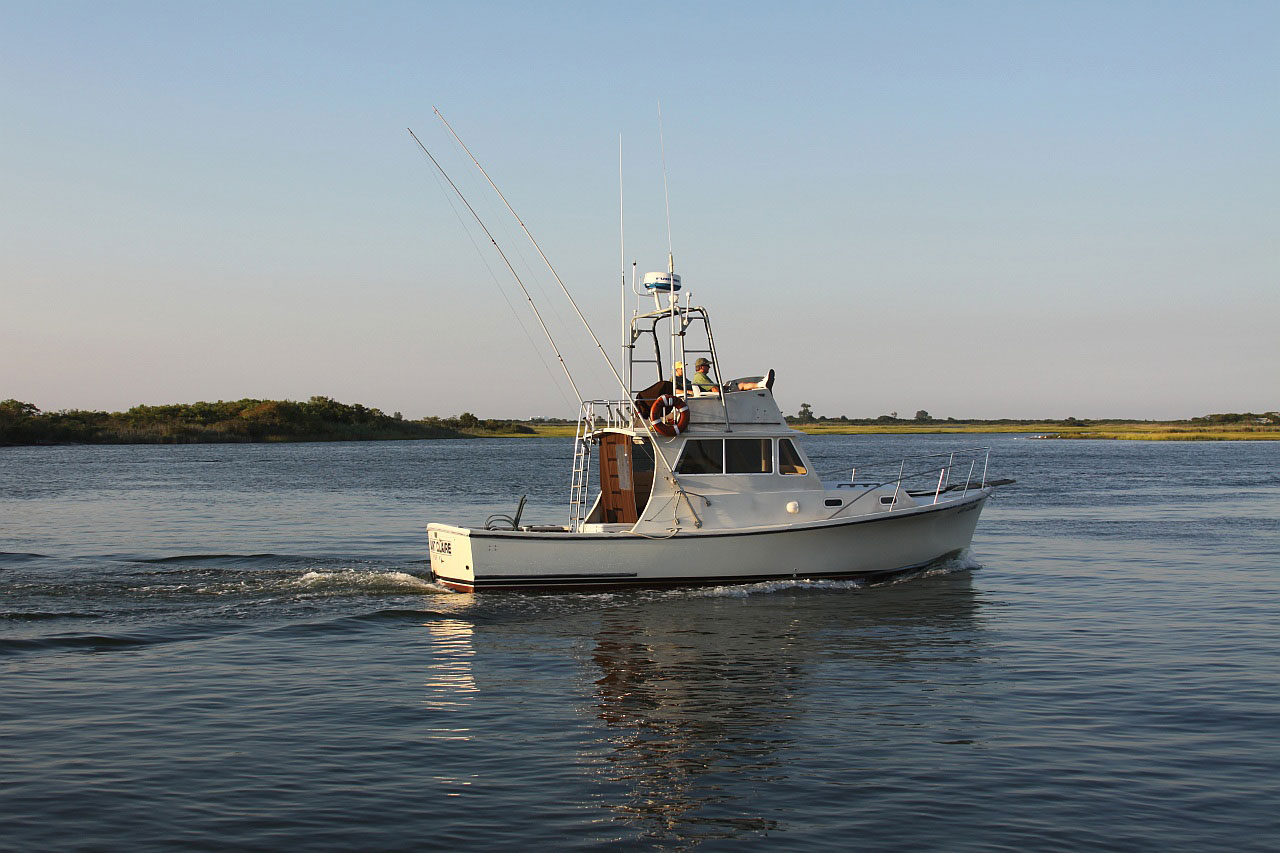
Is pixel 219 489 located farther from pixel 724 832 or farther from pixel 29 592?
pixel 724 832

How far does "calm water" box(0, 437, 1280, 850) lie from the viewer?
7297mm

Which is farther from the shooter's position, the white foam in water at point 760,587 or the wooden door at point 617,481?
the wooden door at point 617,481

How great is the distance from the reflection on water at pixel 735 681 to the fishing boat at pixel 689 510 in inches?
24.8

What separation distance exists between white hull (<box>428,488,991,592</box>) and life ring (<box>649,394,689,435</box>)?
1.56 metres

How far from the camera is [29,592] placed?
52.8ft

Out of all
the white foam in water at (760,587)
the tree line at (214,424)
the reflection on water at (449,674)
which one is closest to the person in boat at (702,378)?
the white foam in water at (760,587)

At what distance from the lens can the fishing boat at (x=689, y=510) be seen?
50.5 feet

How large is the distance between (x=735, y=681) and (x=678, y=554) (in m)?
4.52

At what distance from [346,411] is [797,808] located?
12178 cm

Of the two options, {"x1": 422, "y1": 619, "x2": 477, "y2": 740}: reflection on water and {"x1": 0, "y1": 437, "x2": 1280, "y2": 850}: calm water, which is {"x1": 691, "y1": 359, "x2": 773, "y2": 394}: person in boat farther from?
{"x1": 422, "y1": 619, "x2": 477, "y2": 740}: reflection on water

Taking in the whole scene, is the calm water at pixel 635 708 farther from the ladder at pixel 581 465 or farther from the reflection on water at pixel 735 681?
the ladder at pixel 581 465

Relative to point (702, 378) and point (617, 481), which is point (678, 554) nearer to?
point (617, 481)

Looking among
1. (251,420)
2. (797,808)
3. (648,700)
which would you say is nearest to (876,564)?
(648,700)

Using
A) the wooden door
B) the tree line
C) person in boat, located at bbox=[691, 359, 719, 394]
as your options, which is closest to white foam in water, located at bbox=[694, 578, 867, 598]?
the wooden door
